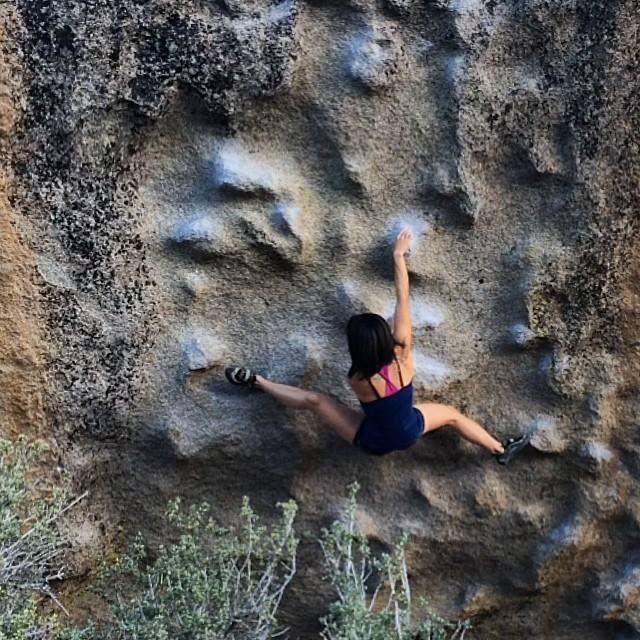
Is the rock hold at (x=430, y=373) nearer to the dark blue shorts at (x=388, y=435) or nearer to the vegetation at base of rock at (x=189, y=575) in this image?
the dark blue shorts at (x=388, y=435)

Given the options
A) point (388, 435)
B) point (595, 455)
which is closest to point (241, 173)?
point (388, 435)

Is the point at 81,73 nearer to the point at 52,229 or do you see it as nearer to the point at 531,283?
the point at 52,229

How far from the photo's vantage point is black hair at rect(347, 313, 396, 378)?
222 cm

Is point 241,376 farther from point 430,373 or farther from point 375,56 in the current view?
point 375,56

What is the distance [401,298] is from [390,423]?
0.91ft

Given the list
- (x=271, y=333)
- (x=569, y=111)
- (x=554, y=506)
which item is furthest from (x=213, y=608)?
(x=569, y=111)

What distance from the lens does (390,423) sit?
2305 millimetres

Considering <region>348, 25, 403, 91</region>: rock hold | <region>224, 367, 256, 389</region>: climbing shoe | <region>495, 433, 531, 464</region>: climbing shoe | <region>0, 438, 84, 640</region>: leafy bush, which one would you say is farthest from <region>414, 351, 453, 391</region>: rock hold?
<region>0, 438, 84, 640</region>: leafy bush

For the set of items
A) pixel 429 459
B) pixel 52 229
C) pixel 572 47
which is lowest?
pixel 429 459

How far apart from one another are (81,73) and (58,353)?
2.02ft

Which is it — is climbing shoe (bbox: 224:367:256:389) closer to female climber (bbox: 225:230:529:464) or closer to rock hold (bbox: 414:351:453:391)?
female climber (bbox: 225:230:529:464)

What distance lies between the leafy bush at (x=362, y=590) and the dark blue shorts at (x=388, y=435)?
0.11 meters

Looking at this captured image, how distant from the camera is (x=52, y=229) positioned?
2.27 m

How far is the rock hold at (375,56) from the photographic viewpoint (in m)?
2.25
